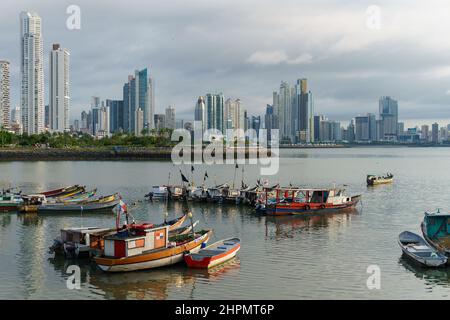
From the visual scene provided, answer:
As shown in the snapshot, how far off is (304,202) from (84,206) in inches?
537

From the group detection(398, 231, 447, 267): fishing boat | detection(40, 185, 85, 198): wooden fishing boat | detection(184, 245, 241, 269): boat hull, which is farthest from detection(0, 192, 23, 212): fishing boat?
detection(398, 231, 447, 267): fishing boat

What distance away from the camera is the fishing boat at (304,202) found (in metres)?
33.2

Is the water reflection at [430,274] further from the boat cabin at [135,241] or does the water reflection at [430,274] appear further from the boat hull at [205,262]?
the boat cabin at [135,241]

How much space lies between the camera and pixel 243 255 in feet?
74.7

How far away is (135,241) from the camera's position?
19.8 metres

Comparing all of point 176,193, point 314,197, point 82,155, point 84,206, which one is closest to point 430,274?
point 314,197

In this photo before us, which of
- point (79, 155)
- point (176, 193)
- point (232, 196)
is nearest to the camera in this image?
point (232, 196)

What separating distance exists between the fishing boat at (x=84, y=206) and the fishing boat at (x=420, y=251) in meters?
18.8

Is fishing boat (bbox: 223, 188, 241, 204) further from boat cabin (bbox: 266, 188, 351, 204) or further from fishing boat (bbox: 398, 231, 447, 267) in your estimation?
fishing boat (bbox: 398, 231, 447, 267)

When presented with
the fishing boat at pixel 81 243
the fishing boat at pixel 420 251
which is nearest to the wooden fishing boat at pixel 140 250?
the fishing boat at pixel 81 243

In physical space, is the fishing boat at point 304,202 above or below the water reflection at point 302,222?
above

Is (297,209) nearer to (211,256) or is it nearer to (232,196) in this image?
(232,196)

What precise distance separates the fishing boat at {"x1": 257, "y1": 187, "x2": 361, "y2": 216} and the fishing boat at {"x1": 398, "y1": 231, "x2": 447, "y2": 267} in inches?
387
